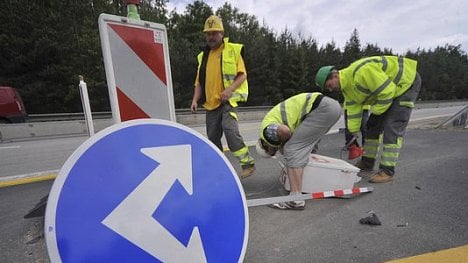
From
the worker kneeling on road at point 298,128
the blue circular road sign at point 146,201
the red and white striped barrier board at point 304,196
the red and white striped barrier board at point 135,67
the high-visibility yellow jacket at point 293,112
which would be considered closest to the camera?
the blue circular road sign at point 146,201

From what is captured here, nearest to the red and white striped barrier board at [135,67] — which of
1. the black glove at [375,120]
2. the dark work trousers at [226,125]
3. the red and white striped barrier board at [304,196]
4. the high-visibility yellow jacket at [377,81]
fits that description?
the red and white striped barrier board at [304,196]

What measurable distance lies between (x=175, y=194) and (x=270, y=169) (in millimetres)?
3121

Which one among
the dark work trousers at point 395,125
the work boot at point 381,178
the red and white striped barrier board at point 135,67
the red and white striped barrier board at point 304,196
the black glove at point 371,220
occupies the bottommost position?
the work boot at point 381,178

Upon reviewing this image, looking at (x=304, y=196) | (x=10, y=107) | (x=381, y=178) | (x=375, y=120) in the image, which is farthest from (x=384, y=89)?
(x=10, y=107)

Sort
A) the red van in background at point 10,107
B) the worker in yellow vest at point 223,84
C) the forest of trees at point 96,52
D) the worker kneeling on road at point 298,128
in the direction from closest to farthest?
the worker kneeling on road at point 298,128 < the worker in yellow vest at point 223,84 < the red van in background at point 10,107 < the forest of trees at point 96,52

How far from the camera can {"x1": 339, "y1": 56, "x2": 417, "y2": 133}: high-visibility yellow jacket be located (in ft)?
11.0

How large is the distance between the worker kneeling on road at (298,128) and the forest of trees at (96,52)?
1766 cm

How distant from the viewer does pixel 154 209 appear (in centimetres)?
108

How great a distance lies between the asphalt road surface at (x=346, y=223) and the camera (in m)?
1.94

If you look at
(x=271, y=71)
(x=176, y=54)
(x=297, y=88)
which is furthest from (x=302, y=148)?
(x=297, y=88)

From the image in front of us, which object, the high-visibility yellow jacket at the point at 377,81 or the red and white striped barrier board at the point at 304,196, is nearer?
the red and white striped barrier board at the point at 304,196

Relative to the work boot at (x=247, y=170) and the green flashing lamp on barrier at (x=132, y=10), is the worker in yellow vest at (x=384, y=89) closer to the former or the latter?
the work boot at (x=247, y=170)

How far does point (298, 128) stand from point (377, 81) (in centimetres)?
122

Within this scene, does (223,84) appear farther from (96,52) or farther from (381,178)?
(96,52)
